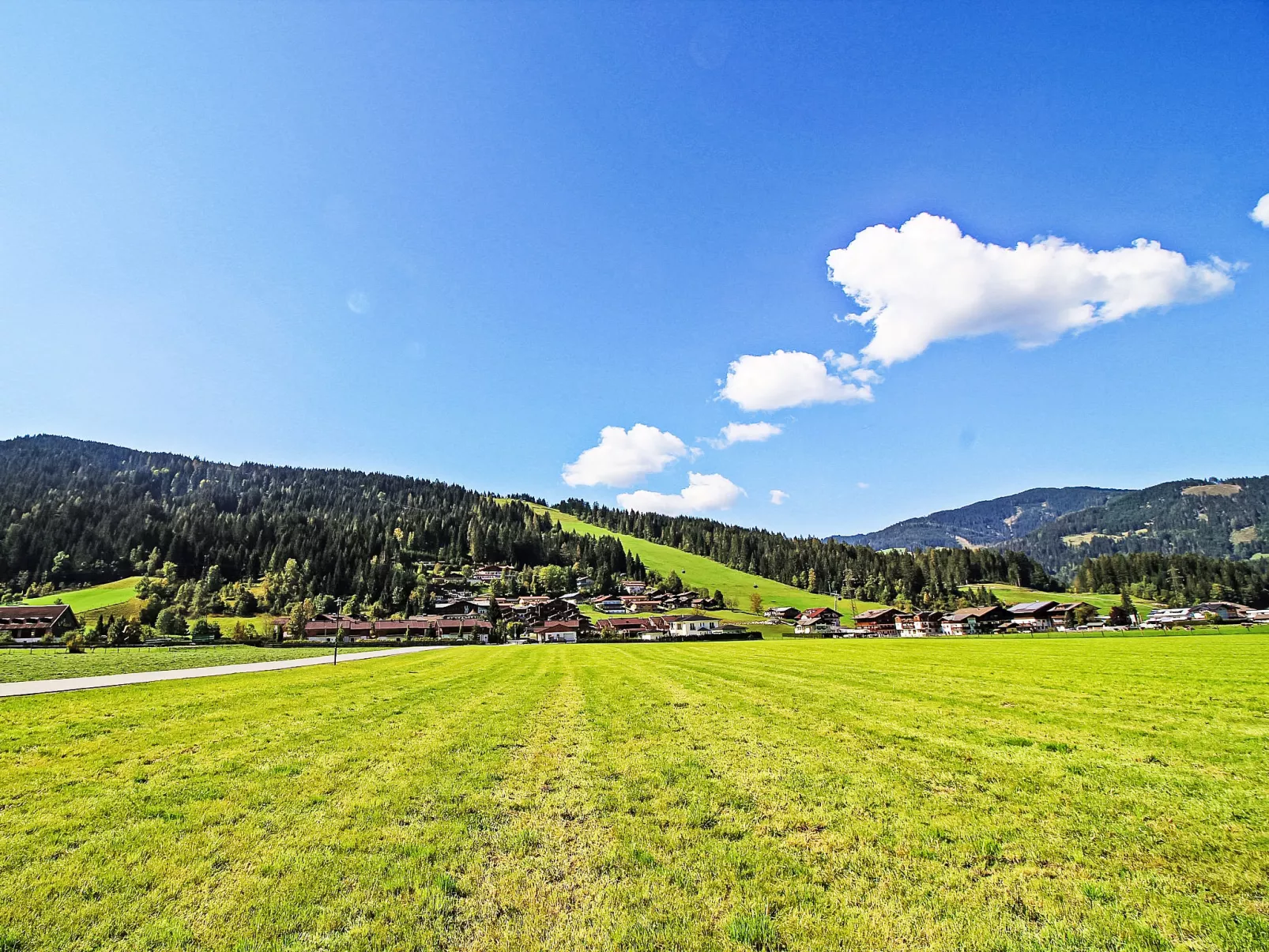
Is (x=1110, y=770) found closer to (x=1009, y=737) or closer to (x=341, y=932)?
(x=1009, y=737)

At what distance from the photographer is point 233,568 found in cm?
17775

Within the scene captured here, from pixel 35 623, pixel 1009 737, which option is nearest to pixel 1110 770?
pixel 1009 737

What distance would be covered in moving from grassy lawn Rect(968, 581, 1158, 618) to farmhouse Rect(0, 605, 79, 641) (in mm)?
221616

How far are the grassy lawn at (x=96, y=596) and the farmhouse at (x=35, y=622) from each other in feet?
54.7

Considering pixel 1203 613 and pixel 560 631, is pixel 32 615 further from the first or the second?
pixel 1203 613

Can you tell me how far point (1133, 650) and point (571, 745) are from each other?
166 ft

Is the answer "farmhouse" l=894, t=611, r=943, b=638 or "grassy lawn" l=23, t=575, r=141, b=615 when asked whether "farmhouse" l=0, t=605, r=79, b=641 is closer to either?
"grassy lawn" l=23, t=575, r=141, b=615

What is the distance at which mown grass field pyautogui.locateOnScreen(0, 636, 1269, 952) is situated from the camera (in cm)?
583

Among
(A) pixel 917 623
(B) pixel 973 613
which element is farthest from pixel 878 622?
(B) pixel 973 613

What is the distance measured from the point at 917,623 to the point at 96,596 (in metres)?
211

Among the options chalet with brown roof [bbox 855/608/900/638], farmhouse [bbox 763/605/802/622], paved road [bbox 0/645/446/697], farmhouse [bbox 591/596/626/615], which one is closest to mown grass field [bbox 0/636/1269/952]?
paved road [bbox 0/645/446/697]

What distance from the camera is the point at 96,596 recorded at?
147 metres

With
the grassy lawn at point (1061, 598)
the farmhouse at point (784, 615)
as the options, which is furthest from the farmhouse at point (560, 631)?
the grassy lawn at point (1061, 598)

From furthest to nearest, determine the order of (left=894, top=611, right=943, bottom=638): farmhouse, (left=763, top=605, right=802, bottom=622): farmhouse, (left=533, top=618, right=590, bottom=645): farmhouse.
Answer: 1. (left=763, top=605, right=802, bottom=622): farmhouse
2. (left=894, top=611, right=943, bottom=638): farmhouse
3. (left=533, top=618, right=590, bottom=645): farmhouse
